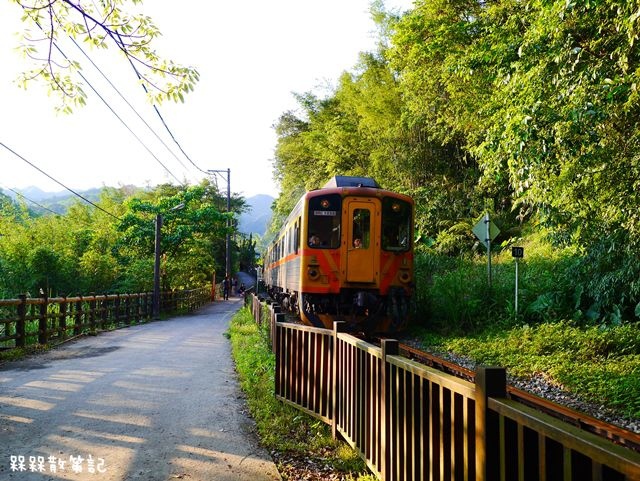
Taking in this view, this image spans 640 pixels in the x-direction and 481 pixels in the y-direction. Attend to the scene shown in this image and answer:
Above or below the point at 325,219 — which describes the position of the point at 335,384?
below

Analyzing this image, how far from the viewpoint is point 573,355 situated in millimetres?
7297

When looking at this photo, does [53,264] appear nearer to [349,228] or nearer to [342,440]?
[349,228]

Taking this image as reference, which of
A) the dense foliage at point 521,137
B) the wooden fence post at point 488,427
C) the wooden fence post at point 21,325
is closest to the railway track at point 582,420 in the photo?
the wooden fence post at point 488,427

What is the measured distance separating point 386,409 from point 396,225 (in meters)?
6.85

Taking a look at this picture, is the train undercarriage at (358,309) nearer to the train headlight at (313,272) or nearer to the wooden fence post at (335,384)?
the train headlight at (313,272)

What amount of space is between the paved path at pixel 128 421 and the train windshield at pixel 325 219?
2.89 metres

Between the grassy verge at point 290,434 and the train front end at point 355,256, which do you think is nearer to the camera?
the grassy verge at point 290,434

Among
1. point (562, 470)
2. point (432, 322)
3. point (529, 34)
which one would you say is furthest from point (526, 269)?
point (562, 470)

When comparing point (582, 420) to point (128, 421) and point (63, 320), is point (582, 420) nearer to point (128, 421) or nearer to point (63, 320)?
point (128, 421)

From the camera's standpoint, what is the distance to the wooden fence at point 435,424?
1455mm

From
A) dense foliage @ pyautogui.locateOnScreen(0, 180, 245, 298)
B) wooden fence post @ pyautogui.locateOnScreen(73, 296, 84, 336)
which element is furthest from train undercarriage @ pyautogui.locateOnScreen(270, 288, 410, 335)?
dense foliage @ pyautogui.locateOnScreen(0, 180, 245, 298)

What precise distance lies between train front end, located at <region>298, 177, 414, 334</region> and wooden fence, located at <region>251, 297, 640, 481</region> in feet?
15.2

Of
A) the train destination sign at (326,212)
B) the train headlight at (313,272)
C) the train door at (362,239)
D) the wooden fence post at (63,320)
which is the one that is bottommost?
the wooden fence post at (63,320)

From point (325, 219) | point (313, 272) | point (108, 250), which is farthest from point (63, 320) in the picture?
point (108, 250)
